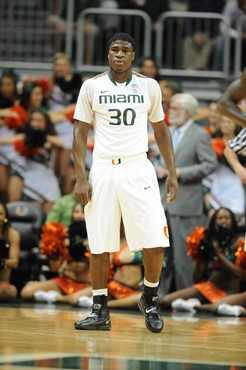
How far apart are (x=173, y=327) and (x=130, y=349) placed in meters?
1.85

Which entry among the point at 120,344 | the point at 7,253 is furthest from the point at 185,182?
the point at 120,344

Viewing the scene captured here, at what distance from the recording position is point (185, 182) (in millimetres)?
11484

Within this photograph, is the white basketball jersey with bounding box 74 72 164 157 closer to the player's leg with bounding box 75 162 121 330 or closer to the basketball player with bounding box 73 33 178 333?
A: the basketball player with bounding box 73 33 178 333

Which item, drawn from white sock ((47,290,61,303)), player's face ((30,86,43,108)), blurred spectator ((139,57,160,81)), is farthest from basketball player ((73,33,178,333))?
player's face ((30,86,43,108))

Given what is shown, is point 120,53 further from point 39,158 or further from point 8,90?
point 8,90

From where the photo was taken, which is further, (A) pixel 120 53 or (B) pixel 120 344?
(A) pixel 120 53

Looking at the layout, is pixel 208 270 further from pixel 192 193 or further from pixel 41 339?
pixel 41 339

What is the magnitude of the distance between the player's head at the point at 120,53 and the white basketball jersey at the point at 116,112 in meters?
0.14

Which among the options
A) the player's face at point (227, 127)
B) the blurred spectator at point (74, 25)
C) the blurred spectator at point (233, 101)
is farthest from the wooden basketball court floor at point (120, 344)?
the blurred spectator at point (74, 25)

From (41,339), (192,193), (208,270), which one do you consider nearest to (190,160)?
(192,193)

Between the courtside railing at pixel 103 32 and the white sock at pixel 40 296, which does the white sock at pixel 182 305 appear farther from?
the courtside railing at pixel 103 32

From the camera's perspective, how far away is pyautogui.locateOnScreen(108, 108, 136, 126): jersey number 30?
8.23 meters

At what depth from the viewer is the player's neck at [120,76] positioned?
8305mm

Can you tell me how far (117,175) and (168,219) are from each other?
11.2 ft
